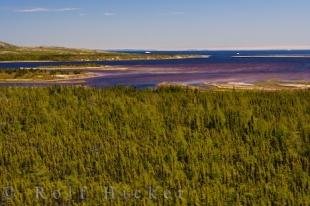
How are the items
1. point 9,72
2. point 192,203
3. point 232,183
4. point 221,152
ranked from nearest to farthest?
point 192,203
point 232,183
point 221,152
point 9,72

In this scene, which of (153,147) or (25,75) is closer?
(153,147)

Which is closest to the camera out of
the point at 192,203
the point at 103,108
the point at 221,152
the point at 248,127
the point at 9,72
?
the point at 192,203

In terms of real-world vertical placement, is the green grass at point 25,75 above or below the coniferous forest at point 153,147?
below

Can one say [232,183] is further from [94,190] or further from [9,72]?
[9,72]

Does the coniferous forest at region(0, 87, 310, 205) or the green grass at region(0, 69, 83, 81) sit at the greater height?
the coniferous forest at region(0, 87, 310, 205)

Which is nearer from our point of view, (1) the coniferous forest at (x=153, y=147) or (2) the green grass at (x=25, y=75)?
(1) the coniferous forest at (x=153, y=147)

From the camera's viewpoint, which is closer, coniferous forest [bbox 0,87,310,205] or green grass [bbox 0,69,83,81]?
coniferous forest [bbox 0,87,310,205]

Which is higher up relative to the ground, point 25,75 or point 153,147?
point 153,147

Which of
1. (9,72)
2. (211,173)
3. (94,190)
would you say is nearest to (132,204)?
(94,190)
